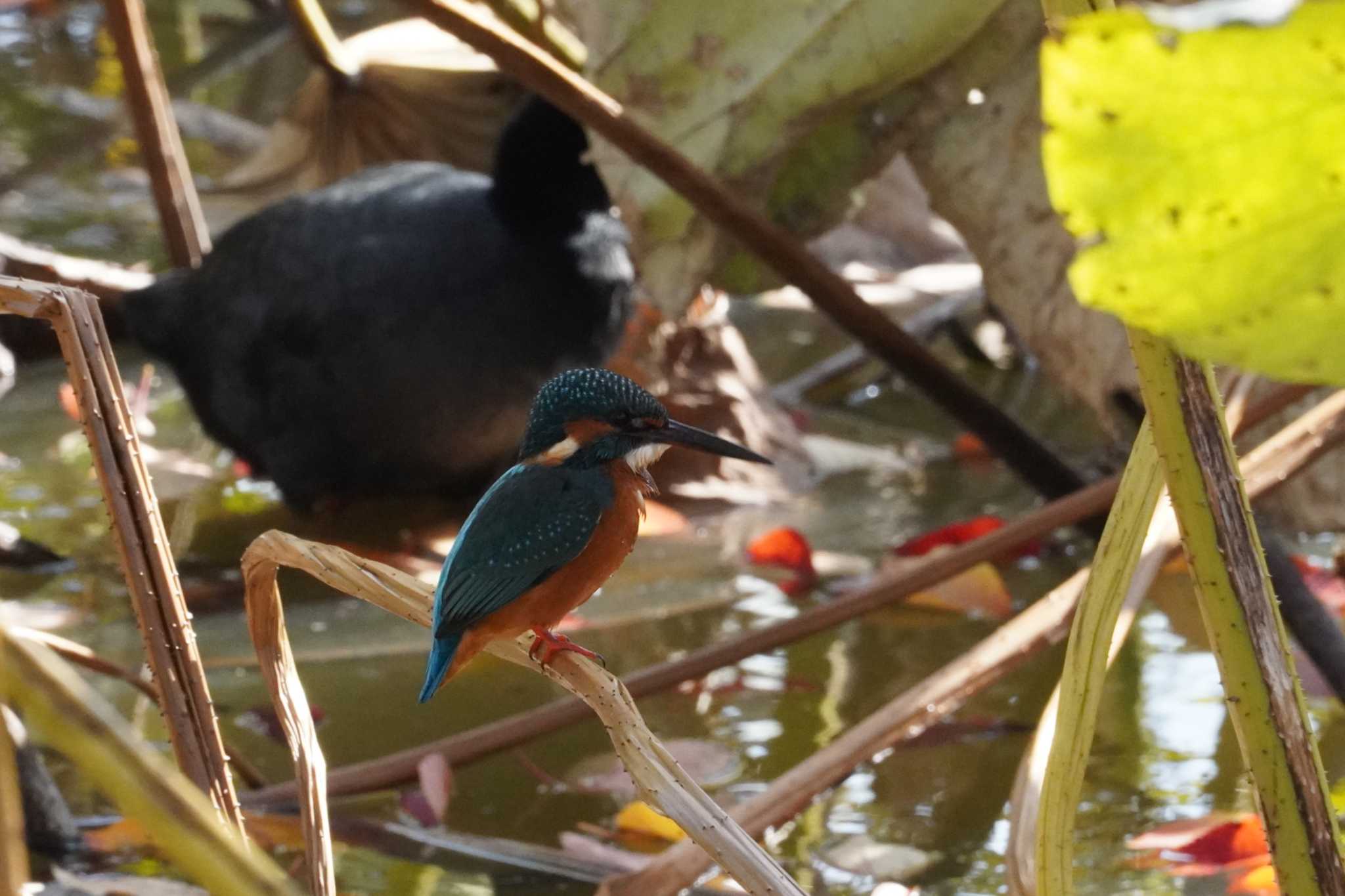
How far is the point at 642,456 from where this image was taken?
1.16m

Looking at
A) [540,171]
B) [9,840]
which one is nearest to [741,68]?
[540,171]

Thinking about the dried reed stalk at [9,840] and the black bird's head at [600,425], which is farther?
the black bird's head at [600,425]

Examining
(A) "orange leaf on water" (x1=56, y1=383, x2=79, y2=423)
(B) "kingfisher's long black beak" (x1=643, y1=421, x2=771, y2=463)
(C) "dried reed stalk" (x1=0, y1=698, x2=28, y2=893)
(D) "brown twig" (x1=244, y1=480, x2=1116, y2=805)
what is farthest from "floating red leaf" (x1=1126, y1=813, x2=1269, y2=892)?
(A) "orange leaf on water" (x1=56, y1=383, x2=79, y2=423)

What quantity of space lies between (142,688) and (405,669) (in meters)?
0.49

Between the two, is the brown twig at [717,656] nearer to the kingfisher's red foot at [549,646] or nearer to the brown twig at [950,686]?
the brown twig at [950,686]

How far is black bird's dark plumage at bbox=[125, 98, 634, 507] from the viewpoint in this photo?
2.09 m

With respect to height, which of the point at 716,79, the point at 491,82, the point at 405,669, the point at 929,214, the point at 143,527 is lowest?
the point at 143,527

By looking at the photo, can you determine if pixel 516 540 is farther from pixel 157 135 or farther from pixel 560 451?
pixel 157 135

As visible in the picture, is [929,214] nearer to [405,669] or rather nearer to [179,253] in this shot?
[179,253]

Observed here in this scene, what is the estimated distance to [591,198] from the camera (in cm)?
223

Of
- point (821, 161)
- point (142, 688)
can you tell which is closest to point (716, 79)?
point (821, 161)

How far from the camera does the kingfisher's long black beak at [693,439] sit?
1.11 m

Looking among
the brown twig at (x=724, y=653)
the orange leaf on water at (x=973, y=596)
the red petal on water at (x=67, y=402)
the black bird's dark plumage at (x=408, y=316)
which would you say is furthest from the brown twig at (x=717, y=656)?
the red petal on water at (x=67, y=402)

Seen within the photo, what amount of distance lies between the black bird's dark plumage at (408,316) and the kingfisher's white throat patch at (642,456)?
953mm
